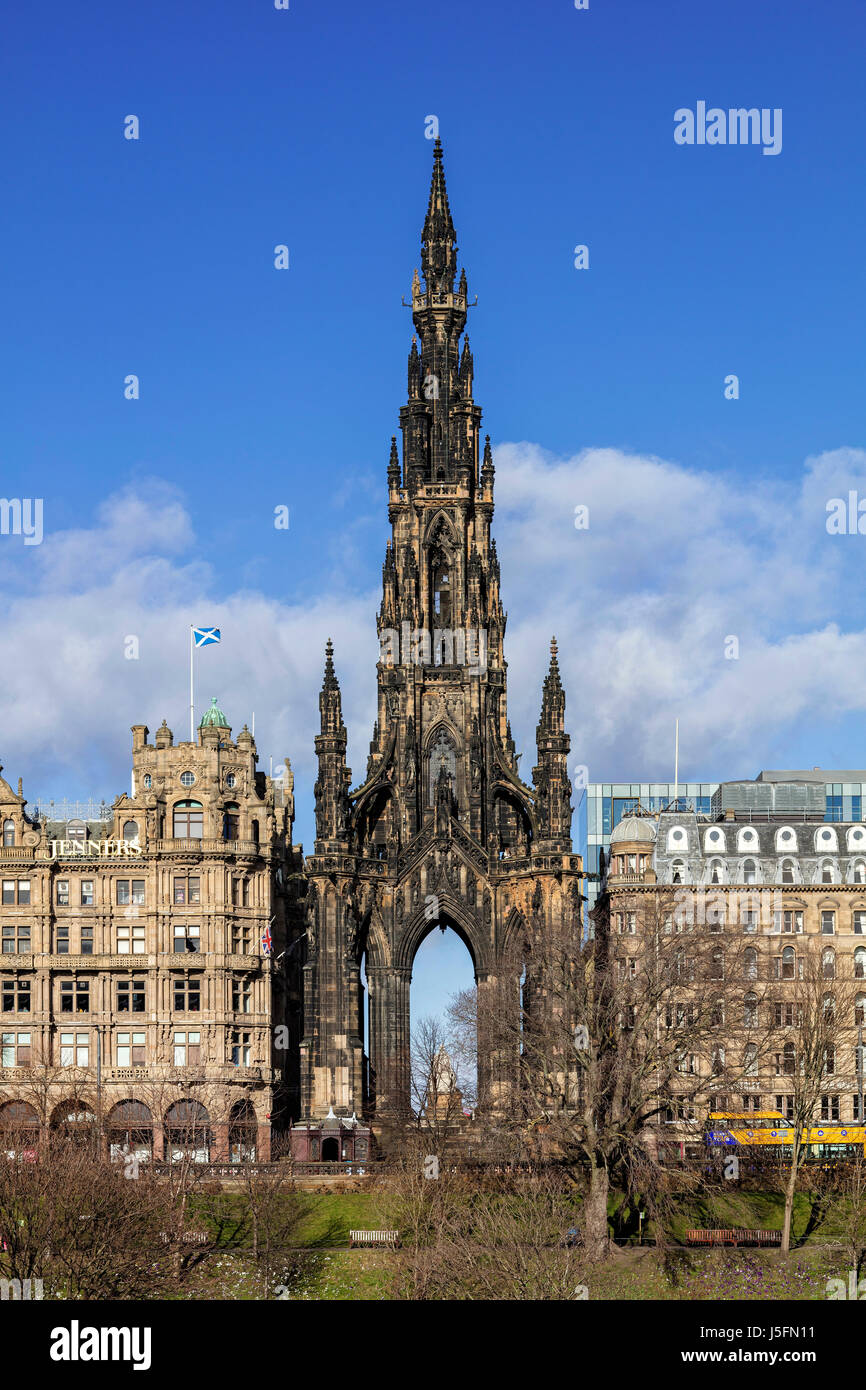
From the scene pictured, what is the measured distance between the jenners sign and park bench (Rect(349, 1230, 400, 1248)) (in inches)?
1673

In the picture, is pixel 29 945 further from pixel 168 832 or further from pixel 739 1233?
pixel 739 1233

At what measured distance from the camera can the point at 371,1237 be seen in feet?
342

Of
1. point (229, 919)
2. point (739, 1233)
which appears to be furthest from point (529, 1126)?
point (229, 919)

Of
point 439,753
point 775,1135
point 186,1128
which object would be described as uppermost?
point 439,753

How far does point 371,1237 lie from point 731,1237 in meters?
16.4

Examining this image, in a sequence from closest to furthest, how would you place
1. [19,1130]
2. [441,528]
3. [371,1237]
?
[371,1237]
[19,1130]
[441,528]

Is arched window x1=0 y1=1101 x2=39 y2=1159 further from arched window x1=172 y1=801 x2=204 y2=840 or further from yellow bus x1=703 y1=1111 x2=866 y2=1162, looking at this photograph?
yellow bus x1=703 y1=1111 x2=866 y2=1162

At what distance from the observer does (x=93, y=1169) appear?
95.4 meters

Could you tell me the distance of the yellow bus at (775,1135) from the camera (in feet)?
383
